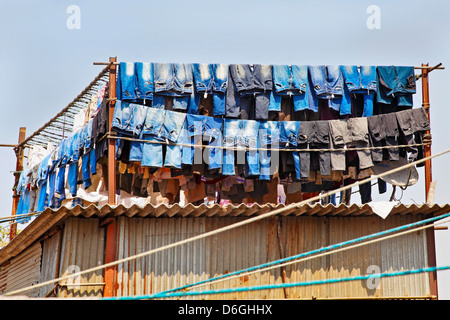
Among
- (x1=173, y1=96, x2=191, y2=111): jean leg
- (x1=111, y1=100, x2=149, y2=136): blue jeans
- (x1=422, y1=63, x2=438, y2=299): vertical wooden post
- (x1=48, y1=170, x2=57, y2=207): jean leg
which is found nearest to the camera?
(x1=422, y1=63, x2=438, y2=299): vertical wooden post

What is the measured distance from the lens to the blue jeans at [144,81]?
13.2 metres

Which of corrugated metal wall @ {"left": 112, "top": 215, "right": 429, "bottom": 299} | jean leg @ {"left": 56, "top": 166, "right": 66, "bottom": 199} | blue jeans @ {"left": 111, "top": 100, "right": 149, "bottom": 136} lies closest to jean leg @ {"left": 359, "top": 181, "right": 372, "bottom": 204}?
corrugated metal wall @ {"left": 112, "top": 215, "right": 429, "bottom": 299}

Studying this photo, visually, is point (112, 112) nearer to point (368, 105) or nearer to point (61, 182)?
point (61, 182)

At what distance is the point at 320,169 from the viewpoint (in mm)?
13906

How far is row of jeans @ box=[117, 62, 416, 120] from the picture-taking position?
1342cm

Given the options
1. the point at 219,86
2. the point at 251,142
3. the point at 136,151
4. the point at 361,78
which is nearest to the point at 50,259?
the point at 136,151

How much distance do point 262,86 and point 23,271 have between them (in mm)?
5963

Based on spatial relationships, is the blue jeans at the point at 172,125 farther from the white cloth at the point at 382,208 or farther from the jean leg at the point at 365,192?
the jean leg at the point at 365,192

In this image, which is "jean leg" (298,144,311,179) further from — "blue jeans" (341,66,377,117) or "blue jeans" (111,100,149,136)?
"blue jeans" (111,100,149,136)

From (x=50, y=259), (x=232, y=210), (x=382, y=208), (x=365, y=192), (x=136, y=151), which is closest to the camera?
(x=232, y=210)

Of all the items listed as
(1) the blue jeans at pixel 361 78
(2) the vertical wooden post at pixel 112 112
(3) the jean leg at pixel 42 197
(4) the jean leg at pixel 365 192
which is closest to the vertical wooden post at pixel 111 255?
(2) the vertical wooden post at pixel 112 112

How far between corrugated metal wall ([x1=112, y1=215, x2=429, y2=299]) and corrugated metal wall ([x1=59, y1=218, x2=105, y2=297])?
1.17ft

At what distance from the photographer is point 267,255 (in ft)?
39.1
